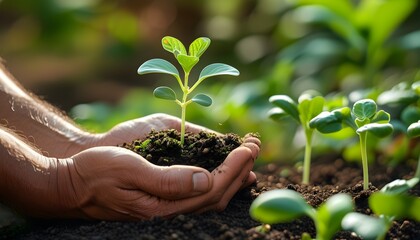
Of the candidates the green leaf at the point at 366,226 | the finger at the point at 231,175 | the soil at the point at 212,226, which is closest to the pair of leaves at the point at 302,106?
the soil at the point at 212,226

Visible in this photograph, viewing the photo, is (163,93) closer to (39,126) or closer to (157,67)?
(157,67)

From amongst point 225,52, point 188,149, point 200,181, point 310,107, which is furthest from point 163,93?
point 225,52

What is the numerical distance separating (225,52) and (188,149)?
11.1 ft

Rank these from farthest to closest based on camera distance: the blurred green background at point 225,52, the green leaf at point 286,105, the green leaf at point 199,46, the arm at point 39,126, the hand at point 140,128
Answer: the blurred green background at point 225,52 < the arm at point 39,126 < the hand at point 140,128 < the green leaf at point 286,105 < the green leaf at point 199,46

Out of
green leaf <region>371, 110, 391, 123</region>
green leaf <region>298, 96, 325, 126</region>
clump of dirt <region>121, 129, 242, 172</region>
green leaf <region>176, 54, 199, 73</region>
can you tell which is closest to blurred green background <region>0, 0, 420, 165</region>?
green leaf <region>298, 96, 325, 126</region>

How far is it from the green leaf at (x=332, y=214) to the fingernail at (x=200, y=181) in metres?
0.34

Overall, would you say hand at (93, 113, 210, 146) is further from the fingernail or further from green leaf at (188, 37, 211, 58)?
the fingernail

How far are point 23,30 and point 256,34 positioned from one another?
1996 millimetres

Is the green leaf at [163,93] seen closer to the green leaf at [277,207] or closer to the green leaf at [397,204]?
the green leaf at [277,207]

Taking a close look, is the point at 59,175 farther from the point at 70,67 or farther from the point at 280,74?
the point at 70,67

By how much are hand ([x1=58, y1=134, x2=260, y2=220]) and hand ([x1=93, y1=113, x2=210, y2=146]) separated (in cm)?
38

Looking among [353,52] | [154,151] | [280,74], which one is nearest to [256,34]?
[353,52]

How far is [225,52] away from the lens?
5.37 metres

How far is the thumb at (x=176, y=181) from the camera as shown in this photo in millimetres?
1817
